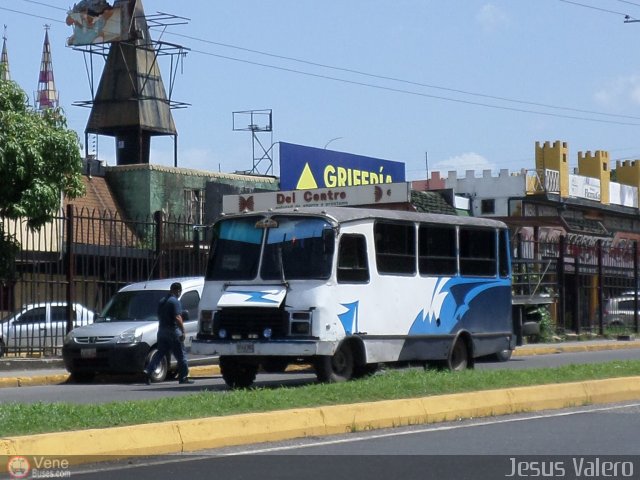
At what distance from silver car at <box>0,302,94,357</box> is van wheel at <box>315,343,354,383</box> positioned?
873cm

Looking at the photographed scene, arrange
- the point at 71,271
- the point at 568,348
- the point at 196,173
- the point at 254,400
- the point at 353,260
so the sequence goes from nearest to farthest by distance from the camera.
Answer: the point at 254,400
the point at 353,260
the point at 71,271
the point at 568,348
the point at 196,173

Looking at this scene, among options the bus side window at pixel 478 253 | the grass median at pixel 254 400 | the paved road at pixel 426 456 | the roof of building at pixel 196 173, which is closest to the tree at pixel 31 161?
the bus side window at pixel 478 253

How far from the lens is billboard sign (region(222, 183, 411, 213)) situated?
95.4ft

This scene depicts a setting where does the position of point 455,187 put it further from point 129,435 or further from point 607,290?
point 129,435

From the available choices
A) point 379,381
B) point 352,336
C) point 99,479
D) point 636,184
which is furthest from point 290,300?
point 636,184

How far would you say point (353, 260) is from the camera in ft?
58.1

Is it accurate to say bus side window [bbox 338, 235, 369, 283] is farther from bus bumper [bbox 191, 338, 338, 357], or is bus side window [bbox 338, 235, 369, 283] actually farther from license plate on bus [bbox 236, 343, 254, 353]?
license plate on bus [bbox 236, 343, 254, 353]

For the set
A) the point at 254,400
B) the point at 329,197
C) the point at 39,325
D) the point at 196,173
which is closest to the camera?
the point at 254,400

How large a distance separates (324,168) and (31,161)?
55.9 feet

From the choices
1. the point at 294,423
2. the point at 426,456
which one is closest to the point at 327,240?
the point at 294,423

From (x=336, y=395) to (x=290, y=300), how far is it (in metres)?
3.79

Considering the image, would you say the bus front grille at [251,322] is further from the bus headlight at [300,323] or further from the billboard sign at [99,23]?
the billboard sign at [99,23]

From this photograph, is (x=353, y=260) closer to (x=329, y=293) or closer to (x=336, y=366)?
(x=329, y=293)

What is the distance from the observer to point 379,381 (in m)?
15.0
